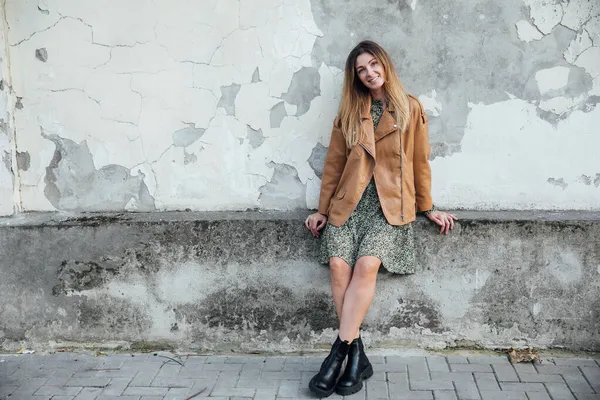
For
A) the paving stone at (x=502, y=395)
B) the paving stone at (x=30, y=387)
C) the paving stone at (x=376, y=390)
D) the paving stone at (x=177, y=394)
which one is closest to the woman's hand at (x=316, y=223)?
the paving stone at (x=376, y=390)

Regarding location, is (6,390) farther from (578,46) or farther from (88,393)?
(578,46)

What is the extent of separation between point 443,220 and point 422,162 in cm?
35

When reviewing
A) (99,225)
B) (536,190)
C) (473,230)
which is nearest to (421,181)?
(473,230)

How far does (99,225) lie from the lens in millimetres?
3959

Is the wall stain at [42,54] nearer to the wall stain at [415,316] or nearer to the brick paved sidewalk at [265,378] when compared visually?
the brick paved sidewalk at [265,378]

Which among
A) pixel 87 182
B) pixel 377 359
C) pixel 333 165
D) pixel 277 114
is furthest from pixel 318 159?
pixel 87 182

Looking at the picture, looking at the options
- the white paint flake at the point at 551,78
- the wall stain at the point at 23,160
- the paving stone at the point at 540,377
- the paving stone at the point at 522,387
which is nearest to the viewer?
the paving stone at the point at 522,387

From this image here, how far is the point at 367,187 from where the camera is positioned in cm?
368

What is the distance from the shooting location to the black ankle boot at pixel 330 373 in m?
3.42

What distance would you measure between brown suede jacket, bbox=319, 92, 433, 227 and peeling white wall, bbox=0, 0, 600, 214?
0.25 meters

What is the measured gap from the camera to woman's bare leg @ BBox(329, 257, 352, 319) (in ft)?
11.8

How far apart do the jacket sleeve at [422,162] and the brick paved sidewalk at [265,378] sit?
3.02ft

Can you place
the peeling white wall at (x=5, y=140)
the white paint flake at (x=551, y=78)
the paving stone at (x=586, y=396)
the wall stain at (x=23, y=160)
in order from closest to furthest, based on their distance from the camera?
the paving stone at (x=586, y=396) < the white paint flake at (x=551, y=78) < the peeling white wall at (x=5, y=140) < the wall stain at (x=23, y=160)

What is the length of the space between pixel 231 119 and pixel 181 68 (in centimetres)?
42
